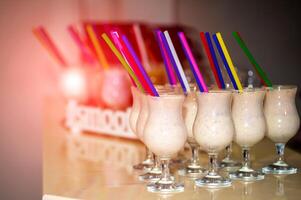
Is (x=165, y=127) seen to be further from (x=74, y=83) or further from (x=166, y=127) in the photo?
(x=74, y=83)

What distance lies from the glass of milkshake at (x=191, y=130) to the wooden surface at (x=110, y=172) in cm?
7

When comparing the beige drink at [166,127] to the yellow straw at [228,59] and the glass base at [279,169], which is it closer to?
the yellow straw at [228,59]

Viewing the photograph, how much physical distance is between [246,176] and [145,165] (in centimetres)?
32

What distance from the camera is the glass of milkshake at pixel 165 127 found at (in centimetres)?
156

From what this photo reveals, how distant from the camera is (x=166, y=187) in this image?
5.24 ft

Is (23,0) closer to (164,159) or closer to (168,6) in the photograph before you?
(168,6)

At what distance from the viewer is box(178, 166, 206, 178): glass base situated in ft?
5.75

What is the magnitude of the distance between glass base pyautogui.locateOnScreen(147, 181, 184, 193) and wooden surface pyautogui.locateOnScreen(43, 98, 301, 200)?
0.02m

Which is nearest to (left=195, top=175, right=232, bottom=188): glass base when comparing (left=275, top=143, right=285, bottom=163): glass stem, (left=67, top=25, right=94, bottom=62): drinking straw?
(left=275, top=143, right=285, bottom=163): glass stem

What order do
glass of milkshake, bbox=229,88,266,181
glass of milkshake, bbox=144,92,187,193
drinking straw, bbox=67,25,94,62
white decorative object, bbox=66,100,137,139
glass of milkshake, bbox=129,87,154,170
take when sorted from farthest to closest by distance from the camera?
drinking straw, bbox=67,25,94,62 → white decorative object, bbox=66,100,137,139 → glass of milkshake, bbox=129,87,154,170 → glass of milkshake, bbox=229,88,266,181 → glass of milkshake, bbox=144,92,187,193

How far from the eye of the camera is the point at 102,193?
160 centimetres

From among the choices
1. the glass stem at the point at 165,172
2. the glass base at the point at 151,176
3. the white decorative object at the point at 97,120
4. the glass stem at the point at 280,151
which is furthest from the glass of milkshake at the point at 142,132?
the white decorative object at the point at 97,120

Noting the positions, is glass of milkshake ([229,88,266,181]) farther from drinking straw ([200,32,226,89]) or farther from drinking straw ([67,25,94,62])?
drinking straw ([67,25,94,62])

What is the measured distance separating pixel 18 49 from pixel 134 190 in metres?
1.84
